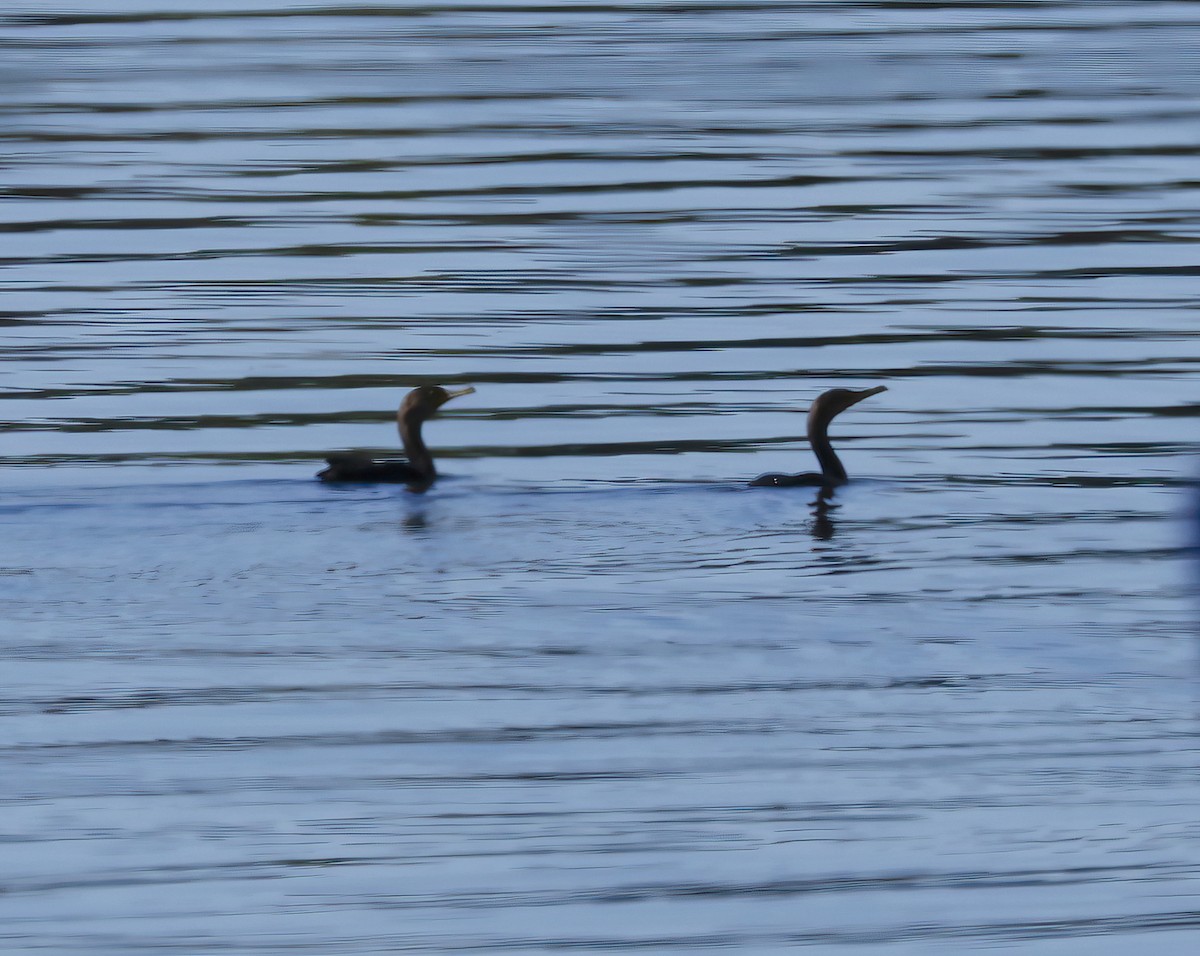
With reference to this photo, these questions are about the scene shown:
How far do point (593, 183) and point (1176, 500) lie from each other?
8070mm

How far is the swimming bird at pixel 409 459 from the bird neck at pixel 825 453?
1773 mm

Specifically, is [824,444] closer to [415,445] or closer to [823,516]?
[823,516]

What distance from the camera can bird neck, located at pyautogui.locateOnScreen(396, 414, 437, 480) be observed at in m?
12.5

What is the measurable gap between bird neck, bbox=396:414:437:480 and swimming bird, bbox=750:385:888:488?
5.35ft

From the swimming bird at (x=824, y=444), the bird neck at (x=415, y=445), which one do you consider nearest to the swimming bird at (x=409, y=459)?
the bird neck at (x=415, y=445)

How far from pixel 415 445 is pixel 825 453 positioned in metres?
2.04

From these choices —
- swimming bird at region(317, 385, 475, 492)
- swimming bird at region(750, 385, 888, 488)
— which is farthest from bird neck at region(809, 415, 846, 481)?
swimming bird at region(317, 385, 475, 492)

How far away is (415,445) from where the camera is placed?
41.6 feet

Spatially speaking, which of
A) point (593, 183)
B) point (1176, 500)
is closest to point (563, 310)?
point (593, 183)

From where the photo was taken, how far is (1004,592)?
9.80m

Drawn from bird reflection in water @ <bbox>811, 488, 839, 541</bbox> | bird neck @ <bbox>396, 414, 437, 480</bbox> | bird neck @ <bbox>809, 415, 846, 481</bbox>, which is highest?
bird neck @ <bbox>396, 414, 437, 480</bbox>

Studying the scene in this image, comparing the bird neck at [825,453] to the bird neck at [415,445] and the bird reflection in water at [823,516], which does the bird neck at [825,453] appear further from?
the bird neck at [415,445]

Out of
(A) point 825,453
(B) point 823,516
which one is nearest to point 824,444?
(A) point 825,453

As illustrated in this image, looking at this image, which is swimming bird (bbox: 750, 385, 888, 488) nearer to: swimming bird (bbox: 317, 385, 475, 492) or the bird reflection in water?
the bird reflection in water
